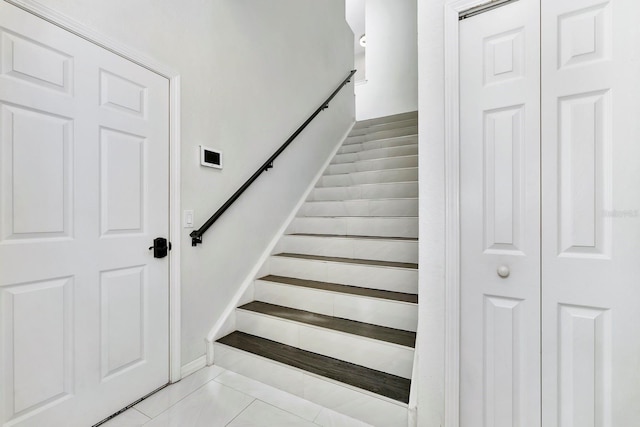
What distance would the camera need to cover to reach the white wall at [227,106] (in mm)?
1716

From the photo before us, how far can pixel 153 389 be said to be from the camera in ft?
5.52

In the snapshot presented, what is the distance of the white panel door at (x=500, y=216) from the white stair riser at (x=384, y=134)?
8.59 ft

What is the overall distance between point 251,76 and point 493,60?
1.92 m

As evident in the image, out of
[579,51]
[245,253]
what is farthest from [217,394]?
[579,51]

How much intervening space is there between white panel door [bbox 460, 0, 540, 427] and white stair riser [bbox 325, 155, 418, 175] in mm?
1898

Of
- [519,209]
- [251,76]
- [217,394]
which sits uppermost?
[251,76]

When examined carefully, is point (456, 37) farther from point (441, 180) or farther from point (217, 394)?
point (217, 394)

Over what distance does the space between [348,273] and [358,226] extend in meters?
0.59

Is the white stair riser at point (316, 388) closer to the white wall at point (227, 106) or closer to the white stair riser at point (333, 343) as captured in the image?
the white stair riser at point (333, 343)

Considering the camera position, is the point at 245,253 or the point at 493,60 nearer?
the point at 493,60

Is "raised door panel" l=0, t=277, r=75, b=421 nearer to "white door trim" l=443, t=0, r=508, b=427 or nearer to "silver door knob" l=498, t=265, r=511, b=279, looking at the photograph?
"white door trim" l=443, t=0, r=508, b=427

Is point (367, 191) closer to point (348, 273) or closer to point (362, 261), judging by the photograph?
point (362, 261)

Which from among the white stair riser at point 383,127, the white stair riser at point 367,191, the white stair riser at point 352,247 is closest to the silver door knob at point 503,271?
the white stair riser at point 352,247

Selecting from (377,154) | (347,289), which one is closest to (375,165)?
(377,154)
